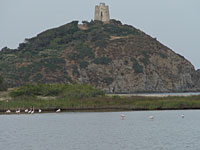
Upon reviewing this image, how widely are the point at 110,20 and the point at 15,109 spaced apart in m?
106

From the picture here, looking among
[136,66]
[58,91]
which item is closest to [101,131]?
[58,91]

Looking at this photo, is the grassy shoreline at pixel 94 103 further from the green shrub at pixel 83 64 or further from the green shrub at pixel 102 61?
the green shrub at pixel 102 61

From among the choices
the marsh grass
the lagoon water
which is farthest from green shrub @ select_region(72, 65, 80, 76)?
the lagoon water

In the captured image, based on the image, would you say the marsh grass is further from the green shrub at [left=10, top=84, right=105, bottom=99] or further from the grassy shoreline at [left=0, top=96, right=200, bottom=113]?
the green shrub at [left=10, top=84, right=105, bottom=99]

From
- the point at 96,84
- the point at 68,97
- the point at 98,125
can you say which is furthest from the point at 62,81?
the point at 98,125

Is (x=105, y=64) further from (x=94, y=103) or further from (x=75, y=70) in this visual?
(x=94, y=103)

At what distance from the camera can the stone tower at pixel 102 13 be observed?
474 feet

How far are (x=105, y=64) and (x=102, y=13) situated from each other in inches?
1195

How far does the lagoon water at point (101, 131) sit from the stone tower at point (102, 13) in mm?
94873

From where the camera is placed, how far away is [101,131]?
3872 centimetres

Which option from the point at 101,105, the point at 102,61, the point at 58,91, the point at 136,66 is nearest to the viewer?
the point at 101,105

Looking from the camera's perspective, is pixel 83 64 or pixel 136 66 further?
pixel 83 64

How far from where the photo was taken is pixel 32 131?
39.5 metres

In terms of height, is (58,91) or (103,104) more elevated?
(58,91)
